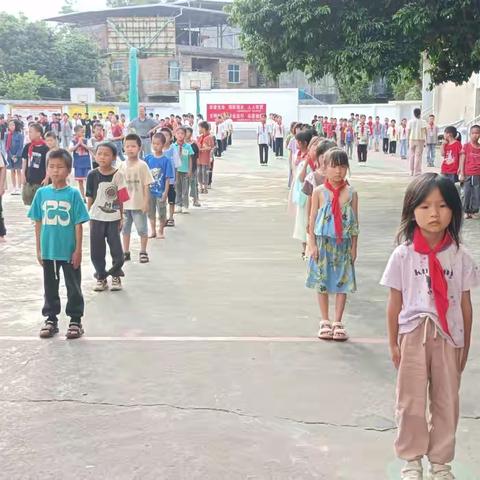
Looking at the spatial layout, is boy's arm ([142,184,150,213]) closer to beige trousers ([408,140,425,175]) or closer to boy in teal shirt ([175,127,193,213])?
boy in teal shirt ([175,127,193,213])

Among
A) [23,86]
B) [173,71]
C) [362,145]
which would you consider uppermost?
[173,71]

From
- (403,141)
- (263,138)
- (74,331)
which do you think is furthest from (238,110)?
(74,331)

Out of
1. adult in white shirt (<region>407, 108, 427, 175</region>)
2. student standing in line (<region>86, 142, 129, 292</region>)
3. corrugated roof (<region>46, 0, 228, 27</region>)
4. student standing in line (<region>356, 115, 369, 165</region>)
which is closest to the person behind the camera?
student standing in line (<region>86, 142, 129, 292</region>)

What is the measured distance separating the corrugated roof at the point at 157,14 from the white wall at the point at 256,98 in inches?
494

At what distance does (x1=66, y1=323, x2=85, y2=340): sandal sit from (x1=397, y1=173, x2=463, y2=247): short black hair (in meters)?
3.05

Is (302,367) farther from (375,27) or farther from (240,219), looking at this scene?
Answer: (375,27)

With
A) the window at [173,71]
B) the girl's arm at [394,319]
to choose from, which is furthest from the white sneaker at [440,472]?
the window at [173,71]

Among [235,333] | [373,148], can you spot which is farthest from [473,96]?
[235,333]

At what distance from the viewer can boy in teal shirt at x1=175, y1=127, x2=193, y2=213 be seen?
12016 mm

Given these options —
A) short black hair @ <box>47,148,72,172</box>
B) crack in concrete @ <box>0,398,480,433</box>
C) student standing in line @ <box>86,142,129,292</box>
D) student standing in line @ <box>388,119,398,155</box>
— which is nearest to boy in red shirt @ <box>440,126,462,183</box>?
student standing in line @ <box>86,142,129,292</box>

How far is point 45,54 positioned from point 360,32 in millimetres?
39273

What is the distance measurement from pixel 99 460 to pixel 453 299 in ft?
5.89

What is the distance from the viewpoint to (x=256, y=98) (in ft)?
131

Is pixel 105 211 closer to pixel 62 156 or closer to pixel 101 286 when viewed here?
pixel 101 286
